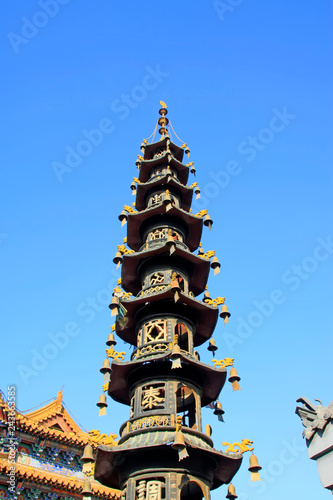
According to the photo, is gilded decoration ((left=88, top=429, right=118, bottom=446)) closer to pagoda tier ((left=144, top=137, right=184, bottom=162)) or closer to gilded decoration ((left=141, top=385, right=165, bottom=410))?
gilded decoration ((left=141, top=385, right=165, bottom=410))

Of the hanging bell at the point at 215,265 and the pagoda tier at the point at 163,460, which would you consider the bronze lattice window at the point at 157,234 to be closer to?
the hanging bell at the point at 215,265

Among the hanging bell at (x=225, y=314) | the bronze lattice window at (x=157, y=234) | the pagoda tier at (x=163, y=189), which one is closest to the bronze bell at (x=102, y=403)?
the hanging bell at (x=225, y=314)

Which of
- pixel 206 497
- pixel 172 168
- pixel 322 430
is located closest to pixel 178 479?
pixel 206 497

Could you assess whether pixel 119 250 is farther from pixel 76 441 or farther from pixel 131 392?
pixel 76 441

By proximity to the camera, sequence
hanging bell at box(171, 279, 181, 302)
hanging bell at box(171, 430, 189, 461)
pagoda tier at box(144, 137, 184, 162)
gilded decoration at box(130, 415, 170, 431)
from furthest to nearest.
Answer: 1. pagoda tier at box(144, 137, 184, 162)
2. hanging bell at box(171, 279, 181, 302)
3. gilded decoration at box(130, 415, 170, 431)
4. hanging bell at box(171, 430, 189, 461)

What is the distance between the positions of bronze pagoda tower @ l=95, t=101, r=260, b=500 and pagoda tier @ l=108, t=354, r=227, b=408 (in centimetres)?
4

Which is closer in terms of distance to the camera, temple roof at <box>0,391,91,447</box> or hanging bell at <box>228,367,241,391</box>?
hanging bell at <box>228,367,241,391</box>

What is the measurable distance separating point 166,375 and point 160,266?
20.8 ft

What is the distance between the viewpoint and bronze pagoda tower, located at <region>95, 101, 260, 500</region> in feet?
53.1

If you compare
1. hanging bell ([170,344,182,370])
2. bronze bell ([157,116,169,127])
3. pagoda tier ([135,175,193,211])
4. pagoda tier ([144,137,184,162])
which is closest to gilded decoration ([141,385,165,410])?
hanging bell ([170,344,182,370])

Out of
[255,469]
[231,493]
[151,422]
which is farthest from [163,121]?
[231,493]

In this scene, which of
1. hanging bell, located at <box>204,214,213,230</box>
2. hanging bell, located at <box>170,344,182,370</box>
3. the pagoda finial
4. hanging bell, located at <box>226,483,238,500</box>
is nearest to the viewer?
hanging bell, located at <box>170,344,182,370</box>

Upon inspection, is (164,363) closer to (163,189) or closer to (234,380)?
(234,380)

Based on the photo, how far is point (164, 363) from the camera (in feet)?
61.5
